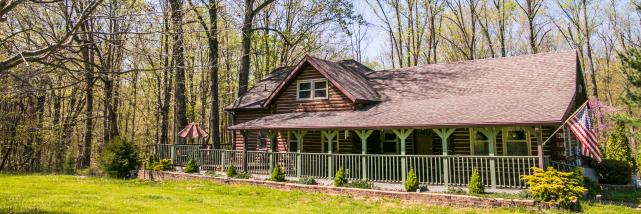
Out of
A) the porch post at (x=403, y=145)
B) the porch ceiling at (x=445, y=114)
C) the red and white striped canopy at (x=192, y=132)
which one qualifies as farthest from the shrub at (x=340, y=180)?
the red and white striped canopy at (x=192, y=132)

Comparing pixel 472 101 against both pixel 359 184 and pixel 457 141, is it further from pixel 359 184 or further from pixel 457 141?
pixel 359 184

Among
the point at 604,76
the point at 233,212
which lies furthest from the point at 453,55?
the point at 233,212

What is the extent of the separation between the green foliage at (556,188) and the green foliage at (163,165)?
1556 centimetres

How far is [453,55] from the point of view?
131ft

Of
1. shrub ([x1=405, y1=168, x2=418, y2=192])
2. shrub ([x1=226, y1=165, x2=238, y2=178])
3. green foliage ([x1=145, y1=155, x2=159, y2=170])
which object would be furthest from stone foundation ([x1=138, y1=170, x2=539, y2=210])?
green foliage ([x1=145, y1=155, x2=159, y2=170])

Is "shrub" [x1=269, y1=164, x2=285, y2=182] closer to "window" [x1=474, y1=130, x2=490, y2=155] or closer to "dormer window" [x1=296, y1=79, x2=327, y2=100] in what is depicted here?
"dormer window" [x1=296, y1=79, x2=327, y2=100]

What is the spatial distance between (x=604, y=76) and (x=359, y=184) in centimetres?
3427

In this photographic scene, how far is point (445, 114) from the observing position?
15070mm

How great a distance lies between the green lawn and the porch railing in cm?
189

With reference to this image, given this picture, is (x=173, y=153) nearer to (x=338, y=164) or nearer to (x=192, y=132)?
(x=192, y=132)

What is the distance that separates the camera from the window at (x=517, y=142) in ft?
51.5

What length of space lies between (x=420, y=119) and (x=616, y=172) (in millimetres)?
8130

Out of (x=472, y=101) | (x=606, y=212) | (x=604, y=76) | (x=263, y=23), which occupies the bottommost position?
(x=606, y=212)

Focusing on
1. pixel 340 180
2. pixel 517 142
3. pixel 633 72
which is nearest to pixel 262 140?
pixel 340 180
